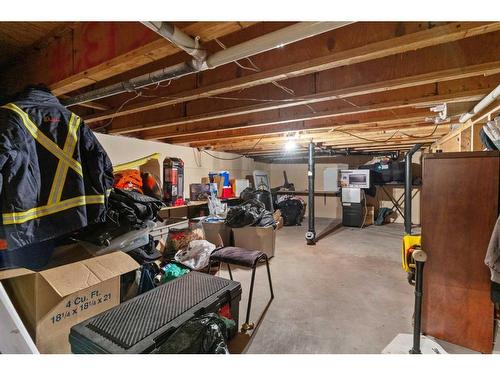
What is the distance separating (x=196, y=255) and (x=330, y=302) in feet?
5.05

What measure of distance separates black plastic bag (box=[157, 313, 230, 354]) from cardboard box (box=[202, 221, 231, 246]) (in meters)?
2.54

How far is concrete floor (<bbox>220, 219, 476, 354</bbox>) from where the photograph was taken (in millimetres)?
1729

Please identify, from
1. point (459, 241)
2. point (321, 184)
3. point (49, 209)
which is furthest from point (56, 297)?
point (321, 184)

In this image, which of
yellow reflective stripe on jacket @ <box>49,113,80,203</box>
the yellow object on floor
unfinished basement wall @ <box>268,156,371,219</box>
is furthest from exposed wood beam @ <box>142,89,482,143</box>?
unfinished basement wall @ <box>268,156,371,219</box>

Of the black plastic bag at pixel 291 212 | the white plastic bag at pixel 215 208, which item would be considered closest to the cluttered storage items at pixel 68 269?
the white plastic bag at pixel 215 208

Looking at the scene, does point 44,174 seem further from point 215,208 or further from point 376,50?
point 215,208

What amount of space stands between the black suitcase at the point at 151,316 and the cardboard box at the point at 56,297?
1.41 feet

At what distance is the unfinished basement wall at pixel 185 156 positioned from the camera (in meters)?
3.53

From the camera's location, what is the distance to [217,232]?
3578 millimetres

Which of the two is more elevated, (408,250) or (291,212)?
(408,250)

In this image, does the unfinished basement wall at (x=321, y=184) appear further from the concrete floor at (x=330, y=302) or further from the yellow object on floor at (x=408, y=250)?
the yellow object on floor at (x=408, y=250)
